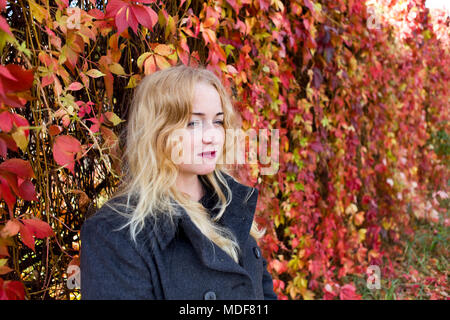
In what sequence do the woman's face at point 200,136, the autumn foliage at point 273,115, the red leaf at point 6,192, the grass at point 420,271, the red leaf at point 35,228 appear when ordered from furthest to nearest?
the grass at point 420,271, the woman's face at point 200,136, the autumn foliage at point 273,115, the red leaf at point 35,228, the red leaf at point 6,192

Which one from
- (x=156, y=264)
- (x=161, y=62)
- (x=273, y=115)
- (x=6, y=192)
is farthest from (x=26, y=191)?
(x=273, y=115)

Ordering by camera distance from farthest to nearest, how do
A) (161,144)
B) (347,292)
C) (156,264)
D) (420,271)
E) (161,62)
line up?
(420,271) < (347,292) < (161,62) < (161,144) < (156,264)

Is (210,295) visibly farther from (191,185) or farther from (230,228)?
(191,185)

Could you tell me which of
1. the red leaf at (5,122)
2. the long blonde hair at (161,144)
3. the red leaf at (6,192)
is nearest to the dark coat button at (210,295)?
the long blonde hair at (161,144)

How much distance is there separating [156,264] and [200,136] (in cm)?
41

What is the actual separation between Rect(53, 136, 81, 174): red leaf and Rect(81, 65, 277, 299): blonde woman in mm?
174

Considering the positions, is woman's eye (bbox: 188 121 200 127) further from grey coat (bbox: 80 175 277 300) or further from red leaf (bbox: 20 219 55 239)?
Answer: red leaf (bbox: 20 219 55 239)

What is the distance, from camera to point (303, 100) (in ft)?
8.59

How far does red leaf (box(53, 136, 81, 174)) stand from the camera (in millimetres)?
1153

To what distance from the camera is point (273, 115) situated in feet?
8.03

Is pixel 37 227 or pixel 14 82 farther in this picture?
pixel 37 227

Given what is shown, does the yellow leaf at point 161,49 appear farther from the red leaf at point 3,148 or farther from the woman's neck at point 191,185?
the red leaf at point 3,148

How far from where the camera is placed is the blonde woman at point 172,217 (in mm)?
1121
